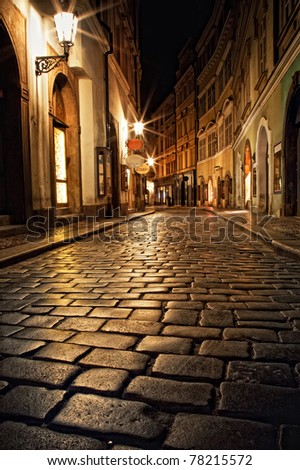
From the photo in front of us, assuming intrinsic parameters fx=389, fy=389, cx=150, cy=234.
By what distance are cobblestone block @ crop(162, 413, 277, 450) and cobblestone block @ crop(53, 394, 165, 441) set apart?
90 millimetres

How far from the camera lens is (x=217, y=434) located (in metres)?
1.66

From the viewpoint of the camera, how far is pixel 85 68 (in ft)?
46.8

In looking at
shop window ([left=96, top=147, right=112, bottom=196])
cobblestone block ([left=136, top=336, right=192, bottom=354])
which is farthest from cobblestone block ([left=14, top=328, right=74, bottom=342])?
shop window ([left=96, top=147, right=112, bottom=196])

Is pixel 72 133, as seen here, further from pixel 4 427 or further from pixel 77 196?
pixel 4 427

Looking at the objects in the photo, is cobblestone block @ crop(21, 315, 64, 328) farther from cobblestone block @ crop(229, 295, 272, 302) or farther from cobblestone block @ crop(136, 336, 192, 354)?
A: cobblestone block @ crop(229, 295, 272, 302)

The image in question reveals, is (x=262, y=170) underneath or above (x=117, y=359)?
above

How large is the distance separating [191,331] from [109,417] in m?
1.24

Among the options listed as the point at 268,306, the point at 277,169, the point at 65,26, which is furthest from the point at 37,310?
the point at 277,169

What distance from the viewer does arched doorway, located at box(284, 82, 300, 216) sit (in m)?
12.3

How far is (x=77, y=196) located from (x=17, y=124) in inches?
213

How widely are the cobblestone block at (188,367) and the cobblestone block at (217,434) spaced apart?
413mm

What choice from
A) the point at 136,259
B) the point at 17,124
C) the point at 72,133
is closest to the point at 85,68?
the point at 72,133

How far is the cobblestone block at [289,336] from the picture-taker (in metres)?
2.72

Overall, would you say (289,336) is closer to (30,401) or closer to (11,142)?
(30,401)
